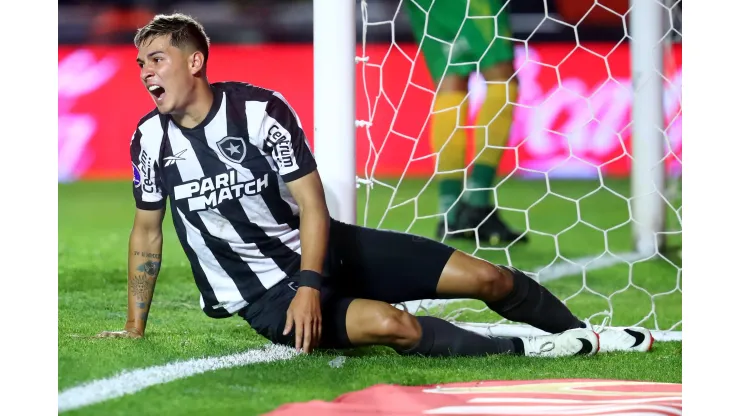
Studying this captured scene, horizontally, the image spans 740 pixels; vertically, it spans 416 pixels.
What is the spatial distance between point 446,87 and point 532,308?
4.56ft

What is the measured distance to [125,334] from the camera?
2.39 m

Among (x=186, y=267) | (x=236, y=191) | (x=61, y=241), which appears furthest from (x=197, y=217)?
(x=61, y=241)

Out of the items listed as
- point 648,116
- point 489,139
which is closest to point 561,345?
point 489,139

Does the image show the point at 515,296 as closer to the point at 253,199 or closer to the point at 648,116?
the point at 253,199

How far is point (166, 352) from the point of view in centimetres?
230

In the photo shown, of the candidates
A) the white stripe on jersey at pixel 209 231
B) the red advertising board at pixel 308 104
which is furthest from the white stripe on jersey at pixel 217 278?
the red advertising board at pixel 308 104

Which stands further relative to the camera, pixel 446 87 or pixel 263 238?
pixel 446 87

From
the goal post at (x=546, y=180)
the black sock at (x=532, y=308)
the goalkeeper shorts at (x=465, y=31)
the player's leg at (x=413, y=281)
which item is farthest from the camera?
the goalkeeper shorts at (x=465, y=31)

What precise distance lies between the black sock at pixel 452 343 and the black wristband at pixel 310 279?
0.30 metres

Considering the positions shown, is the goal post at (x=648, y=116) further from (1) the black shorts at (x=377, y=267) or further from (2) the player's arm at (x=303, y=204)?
(2) the player's arm at (x=303, y=204)

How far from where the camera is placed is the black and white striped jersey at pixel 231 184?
234 cm

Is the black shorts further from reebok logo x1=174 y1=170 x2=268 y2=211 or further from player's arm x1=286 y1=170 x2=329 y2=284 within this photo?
reebok logo x1=174 y1=170 x2=268 y2=211
